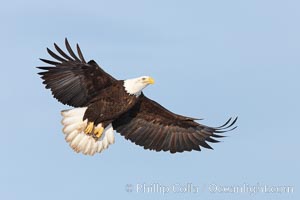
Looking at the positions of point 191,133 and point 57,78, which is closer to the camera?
point 57,78

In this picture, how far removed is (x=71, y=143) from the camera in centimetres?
1966

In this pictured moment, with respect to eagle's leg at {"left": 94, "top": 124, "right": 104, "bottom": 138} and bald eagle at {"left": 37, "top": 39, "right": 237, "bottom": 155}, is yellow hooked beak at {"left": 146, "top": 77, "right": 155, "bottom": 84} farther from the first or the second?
eagle's leg at {"left": 94, "top": 124, "right": 104, "bottom": 138}

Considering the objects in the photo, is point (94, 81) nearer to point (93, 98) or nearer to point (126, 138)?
point (93, 98)

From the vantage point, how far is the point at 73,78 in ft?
62.1

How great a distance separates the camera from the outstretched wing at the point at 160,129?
20.1 meters

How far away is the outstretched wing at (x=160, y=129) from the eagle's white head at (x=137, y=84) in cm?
77

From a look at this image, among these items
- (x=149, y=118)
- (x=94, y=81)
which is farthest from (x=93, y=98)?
(x=149, y=118)

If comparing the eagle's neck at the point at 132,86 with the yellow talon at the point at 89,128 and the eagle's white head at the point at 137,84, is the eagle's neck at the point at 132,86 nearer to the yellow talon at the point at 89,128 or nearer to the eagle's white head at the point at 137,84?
the eagle's white head at the point at 137,84

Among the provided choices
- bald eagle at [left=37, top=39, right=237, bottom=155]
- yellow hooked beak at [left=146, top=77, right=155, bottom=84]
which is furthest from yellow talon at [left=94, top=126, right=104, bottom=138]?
yellow hooked beak at [left=146, top=77, right=155, bottom=84]

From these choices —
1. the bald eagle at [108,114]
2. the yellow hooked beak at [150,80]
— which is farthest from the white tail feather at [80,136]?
the yellow hooked beak at [150,80]

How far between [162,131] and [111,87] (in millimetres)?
1749

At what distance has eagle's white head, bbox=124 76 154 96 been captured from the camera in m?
19.1

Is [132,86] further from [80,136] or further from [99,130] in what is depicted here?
[80,136]

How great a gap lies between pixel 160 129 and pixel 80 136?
162cm
